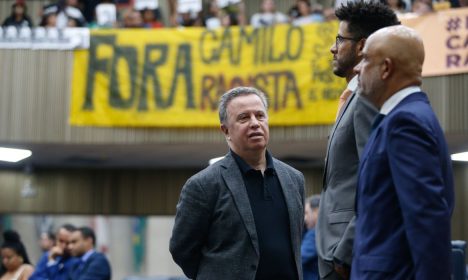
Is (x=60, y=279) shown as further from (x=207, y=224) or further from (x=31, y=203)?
(x=31, y=203)

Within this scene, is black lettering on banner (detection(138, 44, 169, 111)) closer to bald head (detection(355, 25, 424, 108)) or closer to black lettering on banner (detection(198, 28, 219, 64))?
black lettering on banner (detection(198, 28, 219, 64))

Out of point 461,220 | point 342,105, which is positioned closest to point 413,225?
point 342,105

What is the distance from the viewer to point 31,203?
59.4ft

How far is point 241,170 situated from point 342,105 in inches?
27.8

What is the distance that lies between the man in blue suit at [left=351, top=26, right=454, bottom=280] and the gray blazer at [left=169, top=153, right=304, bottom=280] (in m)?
1.09

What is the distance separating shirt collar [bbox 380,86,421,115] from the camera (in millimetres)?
3340

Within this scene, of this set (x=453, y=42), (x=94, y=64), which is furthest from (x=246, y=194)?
(x=94, y=64)

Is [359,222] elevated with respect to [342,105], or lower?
lower

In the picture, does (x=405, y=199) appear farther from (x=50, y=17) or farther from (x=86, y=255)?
(x=50, y=17)

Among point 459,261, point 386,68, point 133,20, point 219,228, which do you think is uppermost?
point 133,20

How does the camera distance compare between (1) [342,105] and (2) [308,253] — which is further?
(2) [308,253]

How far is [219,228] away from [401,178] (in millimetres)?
1557

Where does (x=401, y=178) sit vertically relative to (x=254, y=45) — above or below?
below

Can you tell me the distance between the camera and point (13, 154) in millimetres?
16031
